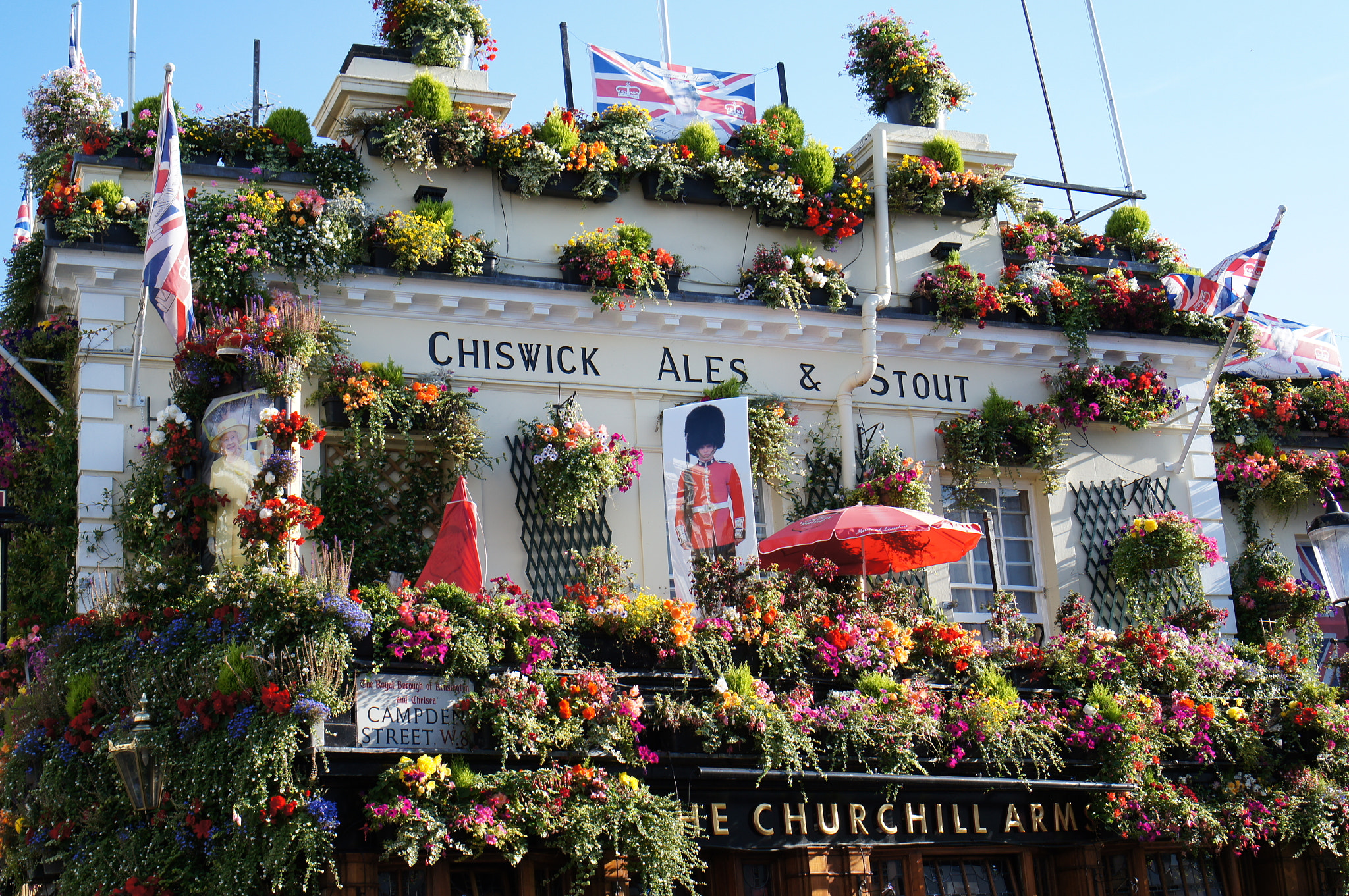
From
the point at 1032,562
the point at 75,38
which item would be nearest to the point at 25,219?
the point at 75,38

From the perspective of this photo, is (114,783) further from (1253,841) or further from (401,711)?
(1253,841)

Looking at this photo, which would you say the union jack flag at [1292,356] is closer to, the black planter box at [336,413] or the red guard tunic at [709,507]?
the red guard tunic at [709,507]

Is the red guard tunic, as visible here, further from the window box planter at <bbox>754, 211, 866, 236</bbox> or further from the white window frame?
the window box planter at <bbox>754, 211, 866, 236</bbox>

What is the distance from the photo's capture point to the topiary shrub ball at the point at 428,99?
48.7 feet

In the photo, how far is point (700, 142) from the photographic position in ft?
53.2

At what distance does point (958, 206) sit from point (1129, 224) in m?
2.48

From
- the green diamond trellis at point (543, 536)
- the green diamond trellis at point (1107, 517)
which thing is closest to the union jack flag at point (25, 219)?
the green diamond trellis at point (543, 536)

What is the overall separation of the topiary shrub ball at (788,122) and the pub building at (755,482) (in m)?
0.84

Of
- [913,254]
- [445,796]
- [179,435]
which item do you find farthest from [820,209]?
[445,796]

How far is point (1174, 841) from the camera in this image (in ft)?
46.2

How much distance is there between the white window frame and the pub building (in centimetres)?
3

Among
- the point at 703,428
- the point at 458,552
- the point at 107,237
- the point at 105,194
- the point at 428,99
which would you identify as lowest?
the point at 458,552

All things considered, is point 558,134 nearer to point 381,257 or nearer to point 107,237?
point 381,257

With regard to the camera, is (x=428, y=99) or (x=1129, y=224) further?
(x=1129, y=224)
